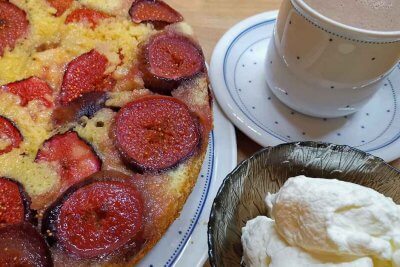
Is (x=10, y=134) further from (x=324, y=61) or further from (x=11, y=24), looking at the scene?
(x=324, y=61)

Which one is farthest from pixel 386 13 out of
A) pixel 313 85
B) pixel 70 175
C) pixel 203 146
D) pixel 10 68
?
pixel 10 68

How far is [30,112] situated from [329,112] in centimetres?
98

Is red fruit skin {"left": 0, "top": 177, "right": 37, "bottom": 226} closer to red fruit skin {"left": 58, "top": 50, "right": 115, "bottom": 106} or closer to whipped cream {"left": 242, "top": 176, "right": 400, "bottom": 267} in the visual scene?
red fruit skin {"left": 58, "top": 50, "right": 115, "bottom": 106}

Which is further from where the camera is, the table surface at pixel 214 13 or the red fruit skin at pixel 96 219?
the table surface at pixel 214 13

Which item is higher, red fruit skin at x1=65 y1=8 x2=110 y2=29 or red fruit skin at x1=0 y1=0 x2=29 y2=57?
red fruit skin at x1=65 y1=8 x2=110 y2=29

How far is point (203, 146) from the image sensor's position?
1411 millimetres

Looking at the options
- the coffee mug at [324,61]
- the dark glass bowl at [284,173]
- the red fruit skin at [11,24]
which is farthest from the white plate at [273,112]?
the red fruit skin at [11,24]

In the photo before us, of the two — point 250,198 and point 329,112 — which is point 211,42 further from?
point 250,198

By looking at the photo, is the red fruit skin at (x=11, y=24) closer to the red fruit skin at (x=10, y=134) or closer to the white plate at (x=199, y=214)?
the red fruit skin at (x=10, y=134)

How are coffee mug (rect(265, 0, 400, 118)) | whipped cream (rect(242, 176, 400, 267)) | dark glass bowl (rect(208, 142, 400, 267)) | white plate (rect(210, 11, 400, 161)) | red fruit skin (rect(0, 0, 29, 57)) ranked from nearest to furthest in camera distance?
whipped cream (rect(242, 176, 400, 267)) → dark glass bowl (rect(208, 142, 400, 267)) → coffee mug (rect(265, 0, 400, 118)) → red fruit skin (rect(0, 0, 29, 57)) → white plate (rect(210, 11, 400, 161))

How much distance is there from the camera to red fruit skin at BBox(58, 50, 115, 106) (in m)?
1.47

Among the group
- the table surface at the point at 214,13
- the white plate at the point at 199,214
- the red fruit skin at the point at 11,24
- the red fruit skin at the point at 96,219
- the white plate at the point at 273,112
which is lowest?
the white plate at the point at 199,214

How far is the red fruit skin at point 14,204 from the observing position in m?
1.22

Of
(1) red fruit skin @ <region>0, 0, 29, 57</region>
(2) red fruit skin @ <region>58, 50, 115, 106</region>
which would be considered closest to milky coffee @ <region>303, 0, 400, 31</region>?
(2) red fruit skin @ <region>58, 50, 115, 106</region>
